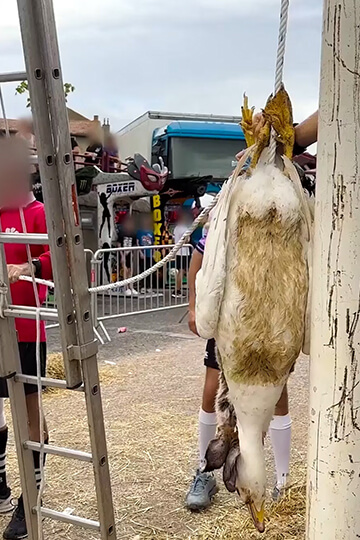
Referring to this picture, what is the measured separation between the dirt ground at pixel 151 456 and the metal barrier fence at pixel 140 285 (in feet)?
4.12

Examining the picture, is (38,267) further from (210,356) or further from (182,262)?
(182,262)

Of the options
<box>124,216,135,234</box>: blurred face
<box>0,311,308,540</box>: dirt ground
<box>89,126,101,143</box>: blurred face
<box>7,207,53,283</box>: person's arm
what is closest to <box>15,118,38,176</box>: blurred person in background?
<box>7,207,53,283</box>: person's arm

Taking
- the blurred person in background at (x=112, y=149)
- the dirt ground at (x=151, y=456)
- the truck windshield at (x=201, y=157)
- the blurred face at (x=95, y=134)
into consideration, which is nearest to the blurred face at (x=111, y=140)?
the blurred person in background at (x=112, y=149)

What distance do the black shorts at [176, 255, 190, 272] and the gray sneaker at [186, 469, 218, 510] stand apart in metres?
5.10

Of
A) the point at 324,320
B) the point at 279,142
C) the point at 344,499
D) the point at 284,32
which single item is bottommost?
the point at 344,499

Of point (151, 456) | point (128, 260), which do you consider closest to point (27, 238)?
point (151, 456)

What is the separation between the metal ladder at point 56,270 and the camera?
1773 mm

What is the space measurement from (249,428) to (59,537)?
5.68ft

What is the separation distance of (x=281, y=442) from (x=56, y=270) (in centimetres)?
171

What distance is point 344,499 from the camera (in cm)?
137

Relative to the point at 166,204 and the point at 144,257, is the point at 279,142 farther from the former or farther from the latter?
the point at 166,204

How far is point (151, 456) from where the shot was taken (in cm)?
385

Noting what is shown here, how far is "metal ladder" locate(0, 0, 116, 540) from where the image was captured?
69.8 inches

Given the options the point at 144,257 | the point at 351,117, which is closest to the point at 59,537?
the point at 351,117
